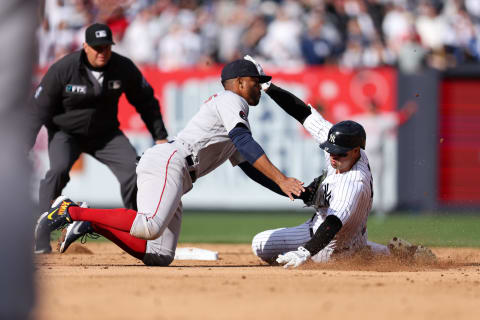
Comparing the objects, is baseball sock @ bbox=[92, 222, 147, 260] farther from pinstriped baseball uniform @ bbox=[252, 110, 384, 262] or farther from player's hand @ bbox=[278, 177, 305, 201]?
player's hand @ bbox=[278, 177, 305, 201]

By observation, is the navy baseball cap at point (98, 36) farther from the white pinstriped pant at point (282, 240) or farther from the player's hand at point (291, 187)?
the player's hand at point (291, 187)

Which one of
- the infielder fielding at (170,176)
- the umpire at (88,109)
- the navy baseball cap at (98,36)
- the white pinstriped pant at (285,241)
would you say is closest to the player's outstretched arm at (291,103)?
the infielder fielding at (170,176)

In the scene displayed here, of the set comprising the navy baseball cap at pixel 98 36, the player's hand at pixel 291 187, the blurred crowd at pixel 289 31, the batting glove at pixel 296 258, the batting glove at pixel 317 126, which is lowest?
the batting glove at pixel 296 258

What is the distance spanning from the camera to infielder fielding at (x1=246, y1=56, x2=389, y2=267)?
6.21m

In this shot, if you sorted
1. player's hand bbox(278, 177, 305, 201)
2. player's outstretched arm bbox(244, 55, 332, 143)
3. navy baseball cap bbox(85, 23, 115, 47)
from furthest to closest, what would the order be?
navy baseball cap bbox(85, 23, 115, 47), player's outstretched arm bbox(244, 55, 332, 143), player's hand bbox(278, 177, 305, 201)

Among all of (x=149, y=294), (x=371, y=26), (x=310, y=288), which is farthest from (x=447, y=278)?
(x=371, y=26)

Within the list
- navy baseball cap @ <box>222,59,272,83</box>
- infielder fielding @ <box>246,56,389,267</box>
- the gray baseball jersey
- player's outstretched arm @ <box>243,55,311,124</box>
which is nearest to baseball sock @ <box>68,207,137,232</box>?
the gray baseball jersey

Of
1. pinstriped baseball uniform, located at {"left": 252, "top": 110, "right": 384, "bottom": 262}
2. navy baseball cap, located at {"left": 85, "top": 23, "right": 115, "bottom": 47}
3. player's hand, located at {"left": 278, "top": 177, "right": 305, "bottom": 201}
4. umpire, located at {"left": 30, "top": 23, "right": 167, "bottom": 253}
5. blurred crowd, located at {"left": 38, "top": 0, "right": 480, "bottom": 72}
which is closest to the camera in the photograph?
player's hand, located at {"left": 278, "top": 177, "right": 305, "bottom": 201}

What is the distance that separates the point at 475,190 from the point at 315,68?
3.42 m

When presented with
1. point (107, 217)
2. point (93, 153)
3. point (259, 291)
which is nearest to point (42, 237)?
point (107, 217)

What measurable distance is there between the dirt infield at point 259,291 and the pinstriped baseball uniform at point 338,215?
0.61 feet

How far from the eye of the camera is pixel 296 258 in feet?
20.5

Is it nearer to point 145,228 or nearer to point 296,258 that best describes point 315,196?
point 296,258

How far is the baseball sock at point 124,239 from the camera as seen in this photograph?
Result: 6414 millimetres
